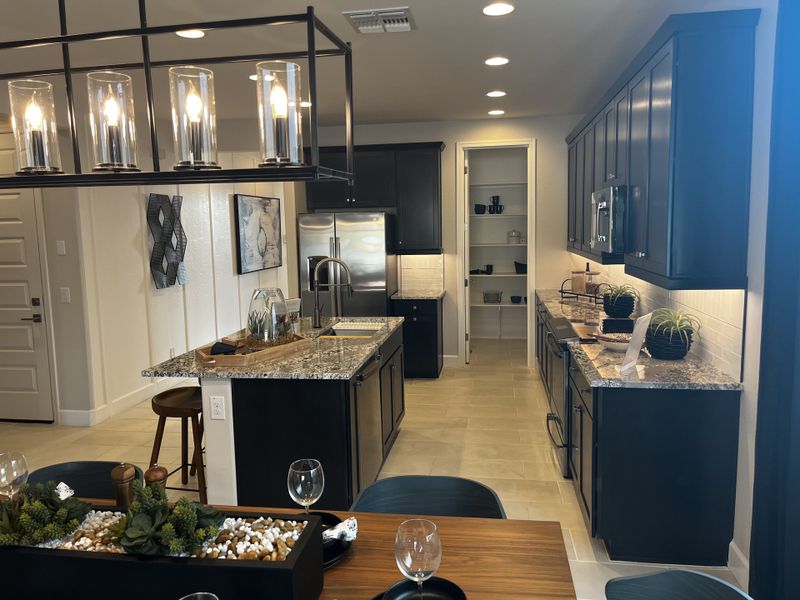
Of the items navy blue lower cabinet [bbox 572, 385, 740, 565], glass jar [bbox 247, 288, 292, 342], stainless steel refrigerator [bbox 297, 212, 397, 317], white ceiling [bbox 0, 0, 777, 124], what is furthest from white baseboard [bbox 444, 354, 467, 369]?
navy blue lower cabinet [bbox 572, 385, 740, 565]

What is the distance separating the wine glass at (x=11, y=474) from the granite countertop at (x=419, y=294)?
5.15 m

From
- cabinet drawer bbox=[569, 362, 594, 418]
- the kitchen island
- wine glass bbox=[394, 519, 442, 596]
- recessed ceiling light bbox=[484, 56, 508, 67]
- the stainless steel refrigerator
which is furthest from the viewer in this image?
the stainless steel refrigerator

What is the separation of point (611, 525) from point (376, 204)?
4.69 meters

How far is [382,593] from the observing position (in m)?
1.45

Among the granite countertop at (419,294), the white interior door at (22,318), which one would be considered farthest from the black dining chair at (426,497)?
the granite countertop at (419,294)

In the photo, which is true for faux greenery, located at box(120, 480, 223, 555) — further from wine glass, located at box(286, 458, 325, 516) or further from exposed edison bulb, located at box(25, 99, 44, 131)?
exposed edison bulb, located at box(25, 99, 44, 131)

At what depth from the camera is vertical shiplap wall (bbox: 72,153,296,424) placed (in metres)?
5.36

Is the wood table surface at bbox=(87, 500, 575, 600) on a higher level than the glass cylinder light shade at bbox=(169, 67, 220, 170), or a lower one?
lower

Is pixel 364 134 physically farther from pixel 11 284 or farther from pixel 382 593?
pixel 382 593

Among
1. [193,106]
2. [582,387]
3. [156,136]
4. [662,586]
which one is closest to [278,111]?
[193,106]

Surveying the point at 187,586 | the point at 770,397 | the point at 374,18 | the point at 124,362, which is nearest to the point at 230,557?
the point at 187,586

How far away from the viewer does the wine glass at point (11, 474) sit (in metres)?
1.62

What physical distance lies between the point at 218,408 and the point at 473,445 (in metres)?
2.15

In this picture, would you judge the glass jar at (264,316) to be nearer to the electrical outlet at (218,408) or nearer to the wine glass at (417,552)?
the electrical outlet at (218,408)
